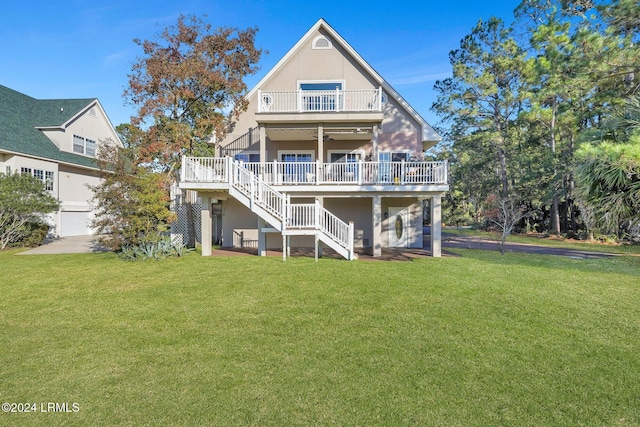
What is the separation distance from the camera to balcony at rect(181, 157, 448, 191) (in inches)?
468

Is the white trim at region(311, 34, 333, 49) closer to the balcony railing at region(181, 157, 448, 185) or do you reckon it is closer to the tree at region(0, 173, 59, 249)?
the balcony railing at region(181, 157, 448, 185)

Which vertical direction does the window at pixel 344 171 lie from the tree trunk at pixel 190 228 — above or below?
above

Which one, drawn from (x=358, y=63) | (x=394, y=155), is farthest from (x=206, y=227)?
(x=358, y=63)

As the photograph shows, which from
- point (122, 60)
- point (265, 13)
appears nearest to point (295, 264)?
point (122, 60)

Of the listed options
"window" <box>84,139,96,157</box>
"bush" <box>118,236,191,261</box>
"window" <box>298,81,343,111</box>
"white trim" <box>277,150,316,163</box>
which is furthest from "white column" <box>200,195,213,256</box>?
"window" <box>84,139,96,157</box>

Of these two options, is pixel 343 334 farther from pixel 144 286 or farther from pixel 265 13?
pixel 265 13

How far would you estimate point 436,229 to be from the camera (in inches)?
474

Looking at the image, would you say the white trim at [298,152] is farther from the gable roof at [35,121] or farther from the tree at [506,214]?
the gable roof at [35,121]

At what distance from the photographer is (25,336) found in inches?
185

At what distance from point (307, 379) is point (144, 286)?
19.0 feet

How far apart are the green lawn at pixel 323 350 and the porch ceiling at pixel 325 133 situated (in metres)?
7.43

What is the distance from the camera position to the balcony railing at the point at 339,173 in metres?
11.9

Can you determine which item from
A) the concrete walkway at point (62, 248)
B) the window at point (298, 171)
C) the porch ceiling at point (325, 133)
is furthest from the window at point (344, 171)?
the concrete walkway at point (62, 248)

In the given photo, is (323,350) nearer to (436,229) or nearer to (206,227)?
(436,229)
